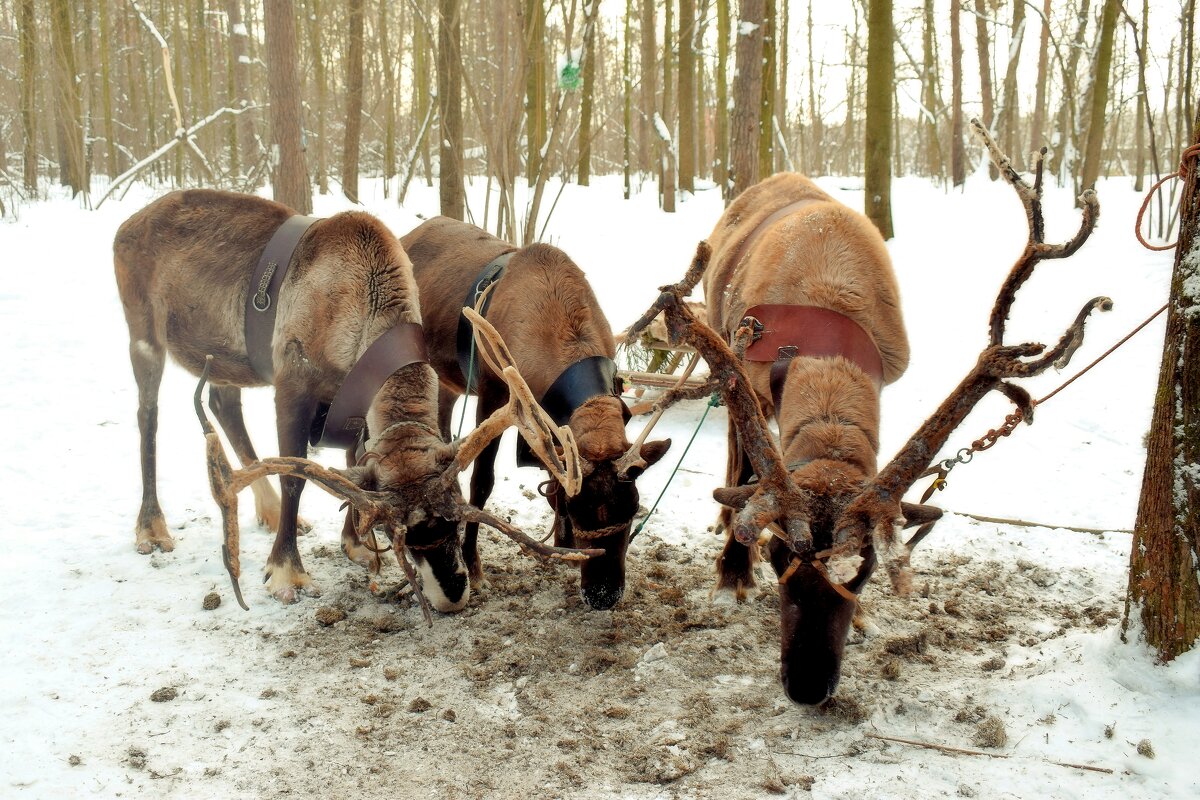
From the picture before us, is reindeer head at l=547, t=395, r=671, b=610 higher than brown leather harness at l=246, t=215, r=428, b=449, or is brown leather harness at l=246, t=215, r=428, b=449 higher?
brown leather harness at l=246, t=215, r=428, b=449

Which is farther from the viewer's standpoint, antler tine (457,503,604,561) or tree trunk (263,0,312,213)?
tree trunk (263,0,312,213)

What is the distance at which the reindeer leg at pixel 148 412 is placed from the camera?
5031 millimetres

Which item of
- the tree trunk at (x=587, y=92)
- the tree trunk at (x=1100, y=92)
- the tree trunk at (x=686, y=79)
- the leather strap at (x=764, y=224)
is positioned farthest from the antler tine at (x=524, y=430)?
the tree trunk at (x=686, y=79)

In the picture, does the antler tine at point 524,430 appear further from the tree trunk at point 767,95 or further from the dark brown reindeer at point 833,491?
the tree trunk at point 767,95

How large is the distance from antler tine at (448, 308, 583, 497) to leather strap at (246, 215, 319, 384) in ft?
5.26

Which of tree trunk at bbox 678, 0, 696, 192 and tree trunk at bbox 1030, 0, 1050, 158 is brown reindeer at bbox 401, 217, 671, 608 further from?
tree trunk at bbox 1030, 0, 1050, 158

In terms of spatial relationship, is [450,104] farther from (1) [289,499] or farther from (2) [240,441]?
(1) [289,499]

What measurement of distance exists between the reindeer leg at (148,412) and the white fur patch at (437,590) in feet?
6.18

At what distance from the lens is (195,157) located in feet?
32.2

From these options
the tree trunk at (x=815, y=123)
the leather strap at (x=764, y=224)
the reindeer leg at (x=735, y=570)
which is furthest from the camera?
the tree trunk at (x=815, y=123)

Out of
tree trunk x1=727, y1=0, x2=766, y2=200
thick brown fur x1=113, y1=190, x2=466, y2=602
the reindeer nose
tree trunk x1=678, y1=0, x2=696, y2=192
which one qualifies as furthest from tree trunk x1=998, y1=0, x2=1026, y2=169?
the reindeer nose

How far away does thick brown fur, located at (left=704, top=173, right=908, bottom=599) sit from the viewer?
346 cm

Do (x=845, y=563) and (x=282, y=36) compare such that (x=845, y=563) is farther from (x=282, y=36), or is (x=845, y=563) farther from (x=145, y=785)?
(x=282, y=36)

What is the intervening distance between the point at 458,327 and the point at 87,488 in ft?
9.33
